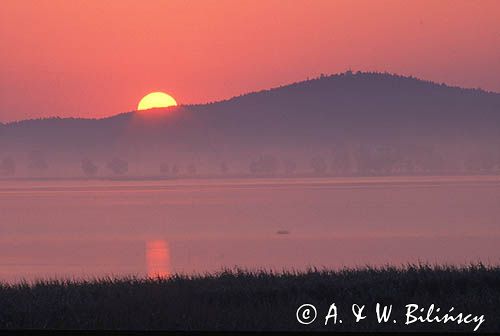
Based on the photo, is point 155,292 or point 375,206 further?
point 375,206

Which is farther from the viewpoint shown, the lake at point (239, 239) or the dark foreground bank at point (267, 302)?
the lake at point (239, 239)

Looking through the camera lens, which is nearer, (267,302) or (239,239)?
(267,302)

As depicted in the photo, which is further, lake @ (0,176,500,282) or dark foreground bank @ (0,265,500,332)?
lake @ (0,176,500,282)

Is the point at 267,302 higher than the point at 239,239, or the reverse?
the point at 239,239

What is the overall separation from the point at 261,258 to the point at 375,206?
96.5 m

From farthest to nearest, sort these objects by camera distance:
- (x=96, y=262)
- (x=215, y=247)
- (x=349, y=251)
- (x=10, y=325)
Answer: (x=215, y=247) → (x=349, y=251) → (x=96, y=262) → (x=10, y=325)

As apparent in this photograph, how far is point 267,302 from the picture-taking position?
872 inches

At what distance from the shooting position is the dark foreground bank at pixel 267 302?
19562mm

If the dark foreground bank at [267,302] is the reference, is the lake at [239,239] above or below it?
above

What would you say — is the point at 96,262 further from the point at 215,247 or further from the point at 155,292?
the point at 155,292

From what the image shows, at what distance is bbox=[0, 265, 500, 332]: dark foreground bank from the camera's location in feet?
64.2

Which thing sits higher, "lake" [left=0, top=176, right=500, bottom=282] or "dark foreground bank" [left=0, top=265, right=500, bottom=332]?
"lake" [left=0, top=176, right=500, bottom=282]

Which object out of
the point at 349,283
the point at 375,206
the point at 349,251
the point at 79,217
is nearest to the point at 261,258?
the point at 349,251

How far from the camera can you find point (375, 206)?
547 feet
